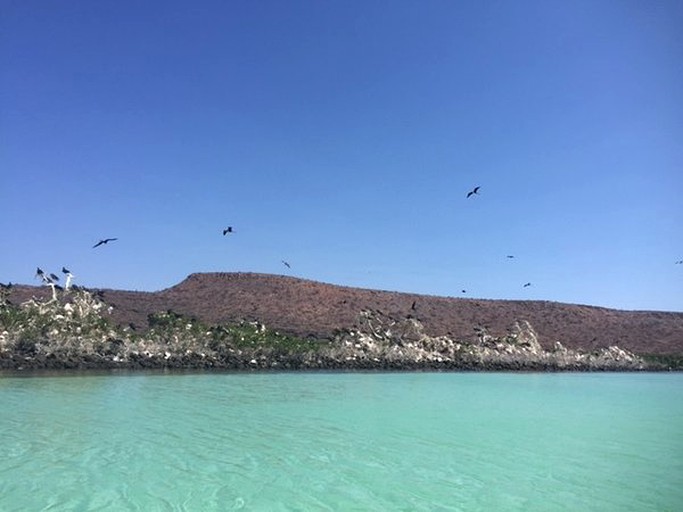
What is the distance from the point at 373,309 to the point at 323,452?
4056 centimetres

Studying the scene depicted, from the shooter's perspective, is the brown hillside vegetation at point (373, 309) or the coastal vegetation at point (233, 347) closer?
the coastal vegetation at point (233, 347)

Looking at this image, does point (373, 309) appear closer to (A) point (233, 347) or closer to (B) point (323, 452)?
(A) point (233, 347)

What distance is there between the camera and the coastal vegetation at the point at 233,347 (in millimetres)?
24934

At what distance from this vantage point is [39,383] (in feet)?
61.5

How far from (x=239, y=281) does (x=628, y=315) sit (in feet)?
131

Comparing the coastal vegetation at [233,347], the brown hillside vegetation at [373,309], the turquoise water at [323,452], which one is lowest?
the turquoise water at [323,452]

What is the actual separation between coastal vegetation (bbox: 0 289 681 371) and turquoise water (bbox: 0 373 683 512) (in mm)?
6376

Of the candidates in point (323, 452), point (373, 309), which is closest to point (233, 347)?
point (373, 309)

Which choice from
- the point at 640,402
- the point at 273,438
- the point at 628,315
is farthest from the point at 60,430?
the point at 628,315

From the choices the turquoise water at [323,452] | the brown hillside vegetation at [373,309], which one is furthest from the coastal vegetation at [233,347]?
the turquoise water at [323,452]

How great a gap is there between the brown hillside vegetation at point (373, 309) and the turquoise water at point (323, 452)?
25.4 m

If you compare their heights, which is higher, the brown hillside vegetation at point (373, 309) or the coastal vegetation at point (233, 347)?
the brown hillside vegetation at point (373, 309)

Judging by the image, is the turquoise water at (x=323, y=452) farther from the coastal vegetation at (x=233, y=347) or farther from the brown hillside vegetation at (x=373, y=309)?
the brown hillside vegetation at (x=373, y=309)

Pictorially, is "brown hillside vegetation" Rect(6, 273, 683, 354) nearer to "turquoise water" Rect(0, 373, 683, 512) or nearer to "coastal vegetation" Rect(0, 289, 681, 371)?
"coastal vegetation" Rect(0, 289, 681, 371)
